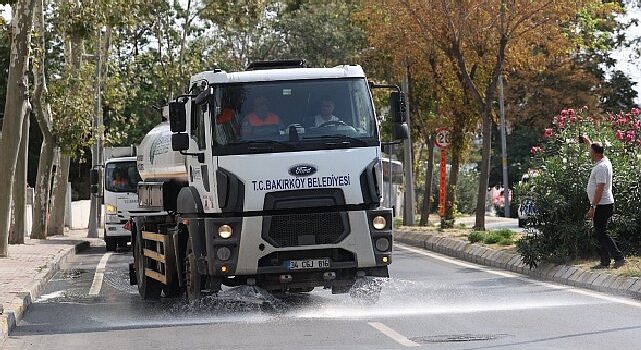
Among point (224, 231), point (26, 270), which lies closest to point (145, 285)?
point (224, 231)

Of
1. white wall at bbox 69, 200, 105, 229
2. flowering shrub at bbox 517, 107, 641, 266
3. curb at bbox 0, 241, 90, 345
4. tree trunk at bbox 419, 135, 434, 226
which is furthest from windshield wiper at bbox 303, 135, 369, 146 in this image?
white wall at bbox 69, 200, 105, 229

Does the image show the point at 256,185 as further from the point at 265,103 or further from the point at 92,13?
the point at 92,13

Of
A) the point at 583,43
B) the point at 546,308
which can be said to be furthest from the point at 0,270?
the point at 583,43

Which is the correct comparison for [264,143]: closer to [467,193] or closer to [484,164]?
[484,164]

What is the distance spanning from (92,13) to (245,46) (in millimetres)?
33994

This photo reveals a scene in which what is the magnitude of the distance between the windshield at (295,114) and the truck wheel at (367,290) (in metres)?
1.63

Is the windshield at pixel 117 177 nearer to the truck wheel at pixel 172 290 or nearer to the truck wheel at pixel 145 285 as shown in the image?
the truck wheel at pixel 145 285

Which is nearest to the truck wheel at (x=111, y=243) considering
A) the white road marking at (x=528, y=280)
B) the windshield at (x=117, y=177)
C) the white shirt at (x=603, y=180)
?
the windshield at (x=117, y=177)

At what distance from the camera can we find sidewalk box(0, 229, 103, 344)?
637 inches

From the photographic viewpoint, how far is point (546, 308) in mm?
15617

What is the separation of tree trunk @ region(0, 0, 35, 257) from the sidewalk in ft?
3.52

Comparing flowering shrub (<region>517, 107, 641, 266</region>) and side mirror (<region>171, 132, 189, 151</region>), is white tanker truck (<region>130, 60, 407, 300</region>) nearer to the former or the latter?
side mirror (<region>171, 132, 189, 151</region>)

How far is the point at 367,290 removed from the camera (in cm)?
1645

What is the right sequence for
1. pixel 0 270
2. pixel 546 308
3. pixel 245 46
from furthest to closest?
pixel 245 46 < pixel 0 270 < pixel 546 308
